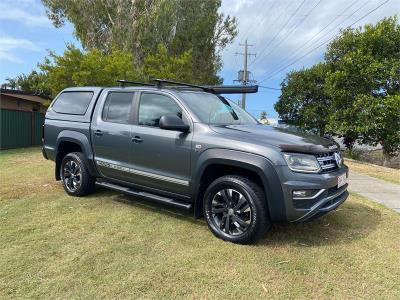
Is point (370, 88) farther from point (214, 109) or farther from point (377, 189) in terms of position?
point (214, 109)

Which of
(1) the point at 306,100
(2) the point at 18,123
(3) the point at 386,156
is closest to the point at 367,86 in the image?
(3) the point at 386,156

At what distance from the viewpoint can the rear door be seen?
227 inches

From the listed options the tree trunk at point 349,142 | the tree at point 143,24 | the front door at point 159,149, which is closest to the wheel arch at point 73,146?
the front door at point 159,149

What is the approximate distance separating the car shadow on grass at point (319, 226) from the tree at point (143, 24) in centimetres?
1593

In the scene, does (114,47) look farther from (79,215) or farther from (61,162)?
(79,215)

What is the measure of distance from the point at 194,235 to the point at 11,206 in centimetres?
308

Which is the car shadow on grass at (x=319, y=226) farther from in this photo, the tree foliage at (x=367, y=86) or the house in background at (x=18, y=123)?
the house in background at (x=18, y=123)

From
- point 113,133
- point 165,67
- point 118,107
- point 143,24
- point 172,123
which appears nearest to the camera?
point 172,123

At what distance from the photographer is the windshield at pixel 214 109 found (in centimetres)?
530

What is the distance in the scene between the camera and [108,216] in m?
5.62

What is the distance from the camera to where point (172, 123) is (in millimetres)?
4914

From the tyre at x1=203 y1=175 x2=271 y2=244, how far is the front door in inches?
17.5

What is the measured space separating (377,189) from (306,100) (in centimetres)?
1124

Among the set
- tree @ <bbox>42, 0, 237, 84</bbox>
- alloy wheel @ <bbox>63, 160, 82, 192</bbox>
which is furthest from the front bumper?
tree @ <bbox>42, 0, 237, 84</bbox>
